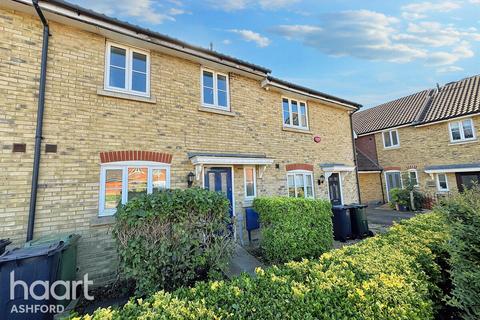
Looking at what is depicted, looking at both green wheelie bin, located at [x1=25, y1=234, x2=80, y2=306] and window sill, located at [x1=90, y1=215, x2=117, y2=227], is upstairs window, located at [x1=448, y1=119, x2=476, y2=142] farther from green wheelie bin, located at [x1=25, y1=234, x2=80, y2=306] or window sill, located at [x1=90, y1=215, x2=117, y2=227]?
green wheelie bin, located at [x1=25, y1=234, x2=80, y2=306]

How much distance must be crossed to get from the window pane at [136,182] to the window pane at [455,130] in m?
20.0

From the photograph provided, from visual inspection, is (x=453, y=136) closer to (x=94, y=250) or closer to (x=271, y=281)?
(x=271, y=281)

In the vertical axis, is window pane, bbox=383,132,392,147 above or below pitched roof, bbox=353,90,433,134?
below

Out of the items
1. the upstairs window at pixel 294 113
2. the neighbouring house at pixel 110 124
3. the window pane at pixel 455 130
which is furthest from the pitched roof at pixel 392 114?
the neighbouring house at pixel 110 124

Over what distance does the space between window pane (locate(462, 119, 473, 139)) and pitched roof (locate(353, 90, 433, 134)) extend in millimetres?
2933

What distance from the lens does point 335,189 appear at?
11.4 metres

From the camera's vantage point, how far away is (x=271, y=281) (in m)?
2.46

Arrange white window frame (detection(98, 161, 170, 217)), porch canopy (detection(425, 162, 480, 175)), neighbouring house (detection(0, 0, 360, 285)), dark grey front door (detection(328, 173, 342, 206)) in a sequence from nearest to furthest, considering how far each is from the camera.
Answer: neighbouring house (detection(0, 0, 360, 285))
white window frame (detection(98, 161, 170, 217))
dark grey front door (detection(328, 173, 342, 206))
porch canopy (detection(425, 162, 480, 175))

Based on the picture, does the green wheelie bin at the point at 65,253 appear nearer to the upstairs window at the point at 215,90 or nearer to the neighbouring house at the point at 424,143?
the upstairs window at the point at 215,90

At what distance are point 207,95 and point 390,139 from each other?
18.0 metres

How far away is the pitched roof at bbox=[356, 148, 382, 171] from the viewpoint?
61.1 feet

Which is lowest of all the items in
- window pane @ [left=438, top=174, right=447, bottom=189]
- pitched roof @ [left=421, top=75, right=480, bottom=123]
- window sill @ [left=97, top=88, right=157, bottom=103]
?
window pane @ [left=438, top=174, right=447, bottom=189]

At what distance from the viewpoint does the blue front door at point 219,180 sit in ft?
23.9

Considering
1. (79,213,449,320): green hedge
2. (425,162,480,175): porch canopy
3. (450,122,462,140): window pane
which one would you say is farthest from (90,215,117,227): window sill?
(450,122,462,140): window pane
